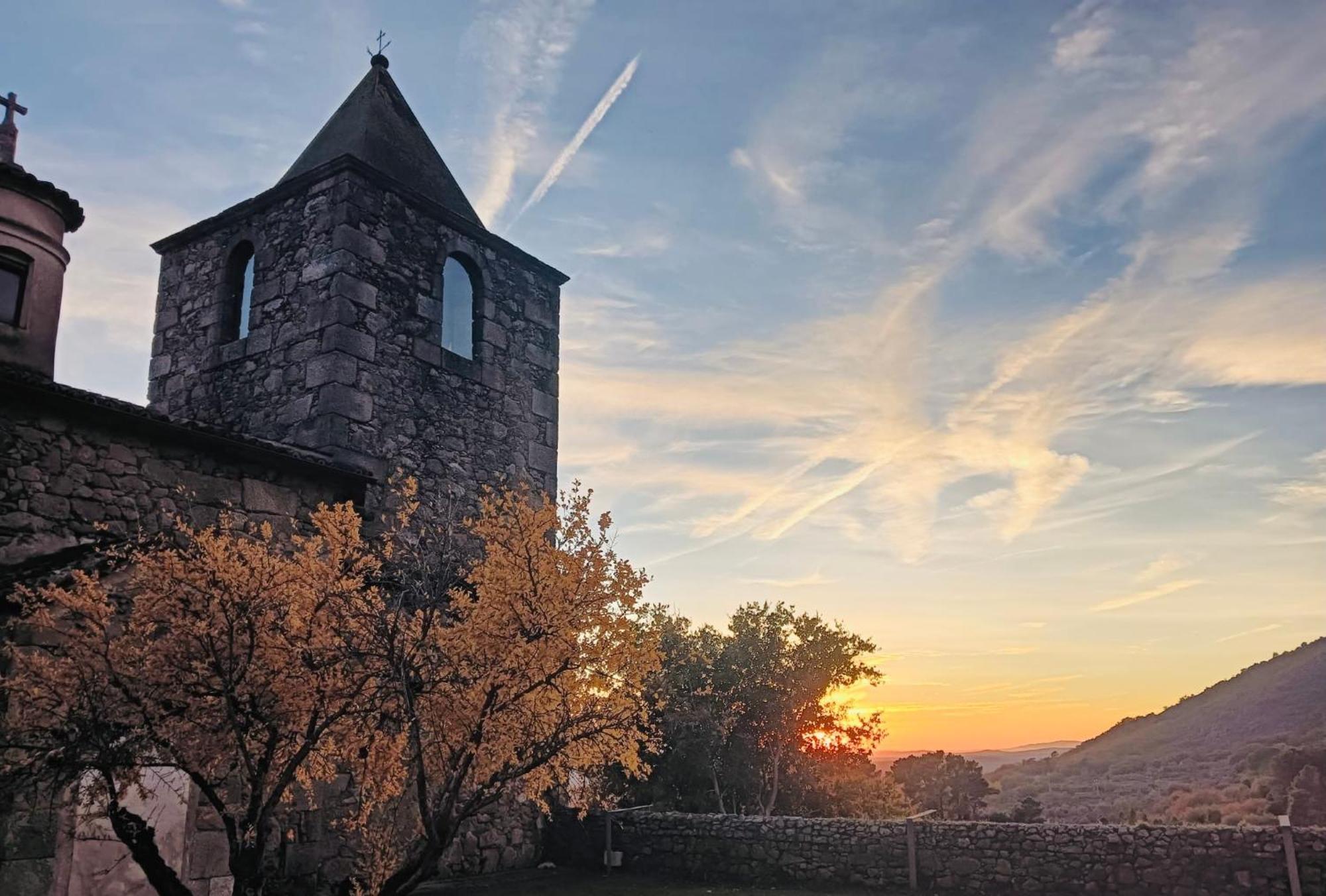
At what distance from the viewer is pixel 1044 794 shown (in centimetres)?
4153

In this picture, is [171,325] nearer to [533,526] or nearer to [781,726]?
[533,526]

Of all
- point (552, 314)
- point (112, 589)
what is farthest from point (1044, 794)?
point (112, 589)

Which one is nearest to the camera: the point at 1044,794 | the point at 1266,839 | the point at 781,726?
the point at 1266,839

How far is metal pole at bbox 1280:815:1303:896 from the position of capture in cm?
1309

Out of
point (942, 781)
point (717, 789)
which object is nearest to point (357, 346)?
point (717, 789)

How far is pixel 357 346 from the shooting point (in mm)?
14477

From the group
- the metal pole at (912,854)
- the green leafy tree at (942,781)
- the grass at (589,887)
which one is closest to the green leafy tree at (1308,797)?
the green leafy tree at (942,781)

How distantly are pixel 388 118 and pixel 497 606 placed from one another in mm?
12159

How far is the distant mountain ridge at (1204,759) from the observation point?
30.1 meters

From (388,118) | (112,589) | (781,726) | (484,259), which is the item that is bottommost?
(781,726)

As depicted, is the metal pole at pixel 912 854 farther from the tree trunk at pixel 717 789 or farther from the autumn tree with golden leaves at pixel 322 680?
the autumn tree with golden leaves at pixel 322 680

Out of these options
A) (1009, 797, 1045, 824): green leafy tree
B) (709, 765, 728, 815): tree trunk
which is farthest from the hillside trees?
(1009, 797, 1045, 824): green leafy tree

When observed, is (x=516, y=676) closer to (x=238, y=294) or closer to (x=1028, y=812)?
(x=238, y=294)

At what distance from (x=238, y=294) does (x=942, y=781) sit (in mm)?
24125
